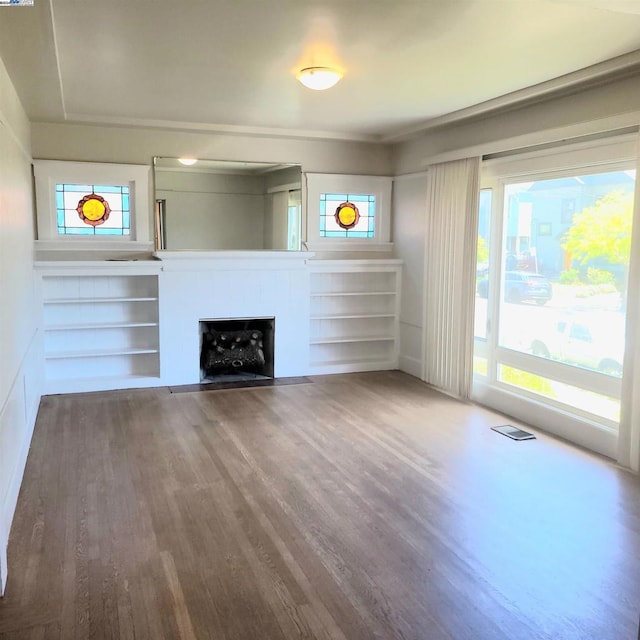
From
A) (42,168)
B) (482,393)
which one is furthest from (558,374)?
(42,168)

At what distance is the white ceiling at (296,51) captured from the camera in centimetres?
314

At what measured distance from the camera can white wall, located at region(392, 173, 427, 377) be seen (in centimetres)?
693

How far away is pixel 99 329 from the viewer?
640cm

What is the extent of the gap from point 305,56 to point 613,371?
3065mm

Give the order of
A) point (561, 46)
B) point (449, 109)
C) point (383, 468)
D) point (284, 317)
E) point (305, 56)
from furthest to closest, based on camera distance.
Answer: point (284, 317) < point (449, 109) < point (383, 468) < point (305, 56) < point (561, 46)

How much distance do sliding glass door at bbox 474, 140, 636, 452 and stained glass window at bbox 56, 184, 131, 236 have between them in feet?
12.0

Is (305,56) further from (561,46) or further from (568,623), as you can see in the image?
(568,623)

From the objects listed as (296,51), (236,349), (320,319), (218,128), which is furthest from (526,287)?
(218,128)

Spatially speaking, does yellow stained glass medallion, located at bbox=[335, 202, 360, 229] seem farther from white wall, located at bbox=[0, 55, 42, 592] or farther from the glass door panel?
white wall, located at bbox=[0, 55, 42, 592]

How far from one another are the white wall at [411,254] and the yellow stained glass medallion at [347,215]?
1.60 ft

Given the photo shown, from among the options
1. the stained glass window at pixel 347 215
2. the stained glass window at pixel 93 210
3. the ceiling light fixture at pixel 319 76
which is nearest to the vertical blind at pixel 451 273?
the stained glass window at pixel 347 215

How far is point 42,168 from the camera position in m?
6.14

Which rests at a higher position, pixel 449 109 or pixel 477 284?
pixel 449 109

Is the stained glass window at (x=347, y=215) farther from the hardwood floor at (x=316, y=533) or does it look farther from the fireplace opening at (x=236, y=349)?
the hardwood floor at (x=316, y=533)
